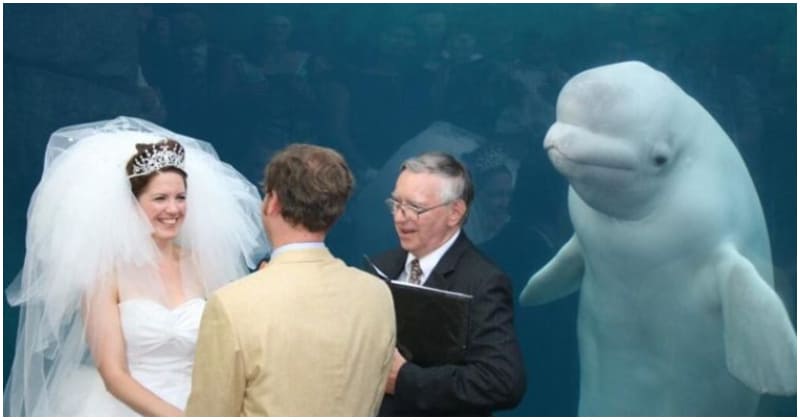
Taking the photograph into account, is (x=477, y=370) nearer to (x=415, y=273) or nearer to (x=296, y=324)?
(x=415, y=273)

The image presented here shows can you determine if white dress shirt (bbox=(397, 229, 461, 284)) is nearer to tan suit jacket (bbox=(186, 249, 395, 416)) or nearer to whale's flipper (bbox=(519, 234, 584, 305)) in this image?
tan suit jacket (bbox=(186, 249, 395, 416))

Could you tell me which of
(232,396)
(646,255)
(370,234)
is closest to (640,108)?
(646,255)

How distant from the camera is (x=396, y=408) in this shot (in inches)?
178

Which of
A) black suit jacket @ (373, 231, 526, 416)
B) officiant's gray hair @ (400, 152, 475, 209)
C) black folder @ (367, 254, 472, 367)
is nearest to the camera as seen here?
black suit jacket @ (373, 231, 526, 416)

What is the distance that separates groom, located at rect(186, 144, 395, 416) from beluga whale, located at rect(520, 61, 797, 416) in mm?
2678

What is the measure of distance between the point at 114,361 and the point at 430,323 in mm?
1183

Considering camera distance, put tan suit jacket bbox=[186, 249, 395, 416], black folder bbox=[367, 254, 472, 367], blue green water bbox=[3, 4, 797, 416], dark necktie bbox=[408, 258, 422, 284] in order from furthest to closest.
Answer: blue green water bbox=[3, 4, 797, 416] → dark necktie bbox=[408, 258, 422, 284] → black folder bbox=[367, 254, 472, 367] → tan suit jacket bbox=[186, 249, 395, 416]

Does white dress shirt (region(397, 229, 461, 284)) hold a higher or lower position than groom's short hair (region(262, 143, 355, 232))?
lower

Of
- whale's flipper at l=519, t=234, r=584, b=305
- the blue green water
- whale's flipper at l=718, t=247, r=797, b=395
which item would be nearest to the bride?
the blue green water

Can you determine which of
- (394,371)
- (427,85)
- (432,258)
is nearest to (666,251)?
(427,85)

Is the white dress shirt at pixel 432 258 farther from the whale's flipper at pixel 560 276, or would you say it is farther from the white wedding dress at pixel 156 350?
the whale's flipper at pixel 560 276

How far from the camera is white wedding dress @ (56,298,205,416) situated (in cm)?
447

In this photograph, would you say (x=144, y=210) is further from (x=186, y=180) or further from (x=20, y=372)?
(x=20, y=372)

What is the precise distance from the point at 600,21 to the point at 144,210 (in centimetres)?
366
